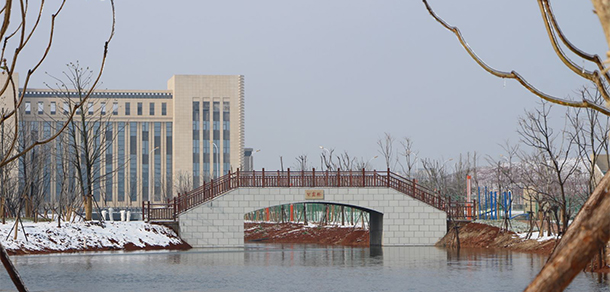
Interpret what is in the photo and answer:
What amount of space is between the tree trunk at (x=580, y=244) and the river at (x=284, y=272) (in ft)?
45.2

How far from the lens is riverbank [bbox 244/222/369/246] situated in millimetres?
41000

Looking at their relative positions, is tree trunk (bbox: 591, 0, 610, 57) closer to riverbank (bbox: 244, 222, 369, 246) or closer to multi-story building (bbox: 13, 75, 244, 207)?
riverbank (bbox: 244, 222, 369, 246)

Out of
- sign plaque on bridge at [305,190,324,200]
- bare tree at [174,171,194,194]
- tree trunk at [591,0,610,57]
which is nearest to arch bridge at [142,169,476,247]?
sign plaque on bridge at [305,190,324,200]

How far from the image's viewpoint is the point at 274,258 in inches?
1070

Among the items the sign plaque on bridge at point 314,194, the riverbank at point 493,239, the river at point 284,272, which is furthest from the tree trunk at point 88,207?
the riverbank at point 493,239

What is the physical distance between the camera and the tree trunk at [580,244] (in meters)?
2.72

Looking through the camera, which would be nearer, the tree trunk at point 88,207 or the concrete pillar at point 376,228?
the tree trunk at point 88,207

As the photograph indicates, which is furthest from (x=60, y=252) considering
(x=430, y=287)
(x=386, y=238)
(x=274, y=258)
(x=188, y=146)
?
(x=188, y=146)

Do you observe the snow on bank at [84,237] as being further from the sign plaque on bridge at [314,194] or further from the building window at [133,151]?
the building window at [133,151]

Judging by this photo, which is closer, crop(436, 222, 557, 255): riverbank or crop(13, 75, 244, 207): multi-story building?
crop(436, 222, 557, 255): riverbank

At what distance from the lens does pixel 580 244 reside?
2736 mm

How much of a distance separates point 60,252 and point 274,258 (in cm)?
832

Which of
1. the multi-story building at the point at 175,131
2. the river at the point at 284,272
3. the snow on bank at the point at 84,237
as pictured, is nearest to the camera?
the river at the point at 284,272

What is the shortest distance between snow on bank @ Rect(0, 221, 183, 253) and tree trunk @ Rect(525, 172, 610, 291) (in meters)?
26.6
